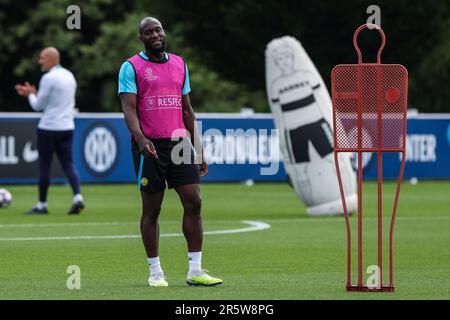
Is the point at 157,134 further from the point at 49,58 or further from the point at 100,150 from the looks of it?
the point at 100,150

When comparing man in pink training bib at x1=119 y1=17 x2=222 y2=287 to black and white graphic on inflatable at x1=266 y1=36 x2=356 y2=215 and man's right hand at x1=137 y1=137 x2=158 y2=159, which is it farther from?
black and white graphic on inflatable at x1=266 y1=36 x2=356 y2=215

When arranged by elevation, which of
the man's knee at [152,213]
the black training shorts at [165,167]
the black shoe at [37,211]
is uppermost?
the black training shorts at [165,167]

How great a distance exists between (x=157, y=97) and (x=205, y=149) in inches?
727

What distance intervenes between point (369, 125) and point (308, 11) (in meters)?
30.8

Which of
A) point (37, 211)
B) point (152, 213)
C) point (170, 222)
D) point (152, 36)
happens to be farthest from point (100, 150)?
point (152, 36)

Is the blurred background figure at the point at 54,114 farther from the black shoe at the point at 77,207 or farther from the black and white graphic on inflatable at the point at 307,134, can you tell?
the black and white graphic on inflatable at the point at 307,134

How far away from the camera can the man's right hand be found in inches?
420

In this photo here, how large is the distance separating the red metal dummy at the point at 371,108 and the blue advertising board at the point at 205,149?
60.1 feet

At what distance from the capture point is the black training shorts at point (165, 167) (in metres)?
10.8

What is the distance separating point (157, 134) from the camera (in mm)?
10883

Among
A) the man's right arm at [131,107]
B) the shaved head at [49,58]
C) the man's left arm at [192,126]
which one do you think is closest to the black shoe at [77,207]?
the shaved head at [49,58]
